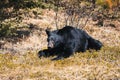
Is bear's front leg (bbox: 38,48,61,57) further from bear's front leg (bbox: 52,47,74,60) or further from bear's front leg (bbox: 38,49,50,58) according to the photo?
bear's front leg (bbox: 52,47,74,60)

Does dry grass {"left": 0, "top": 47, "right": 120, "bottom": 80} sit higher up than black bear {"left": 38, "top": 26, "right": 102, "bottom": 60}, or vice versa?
black bear {"left": 38, "top": 26, "right": 102, "bottom": 60}

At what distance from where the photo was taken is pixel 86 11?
22516 mm

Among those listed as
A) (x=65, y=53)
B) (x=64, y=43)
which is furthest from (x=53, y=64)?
(x=64, y=43)

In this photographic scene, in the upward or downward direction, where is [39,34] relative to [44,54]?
downward

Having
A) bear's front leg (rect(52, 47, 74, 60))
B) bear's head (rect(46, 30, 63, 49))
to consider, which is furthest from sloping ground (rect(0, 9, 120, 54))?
bear's front leg (rect(52, 47, 74, 60))

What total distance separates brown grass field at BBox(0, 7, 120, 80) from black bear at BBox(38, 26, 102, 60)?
28 centimetres

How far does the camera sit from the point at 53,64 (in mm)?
11531

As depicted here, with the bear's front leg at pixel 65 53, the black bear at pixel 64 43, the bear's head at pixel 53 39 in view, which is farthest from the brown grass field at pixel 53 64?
the bear's head at pixel 53 39

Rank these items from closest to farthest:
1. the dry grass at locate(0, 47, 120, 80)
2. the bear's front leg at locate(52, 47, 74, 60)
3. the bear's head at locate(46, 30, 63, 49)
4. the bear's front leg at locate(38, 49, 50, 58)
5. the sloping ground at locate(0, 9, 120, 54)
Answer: the dry grass at locate(0, 47, 120, 80)
the bear's head at locate(46, 30, 63, 49)
the bear's front leg at locate(52, 47, 74, 60)
the bear's front leg at locate(38, 49, 50, 58)
the sloping ground at locate(0, 9, 120, 54)

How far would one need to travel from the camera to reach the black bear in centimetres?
1224

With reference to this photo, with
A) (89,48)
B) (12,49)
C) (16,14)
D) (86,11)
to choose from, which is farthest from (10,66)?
(86,11)

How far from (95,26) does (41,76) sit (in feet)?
35.6

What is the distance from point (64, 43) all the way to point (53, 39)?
554 mm

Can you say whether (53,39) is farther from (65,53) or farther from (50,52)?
(50,52)
